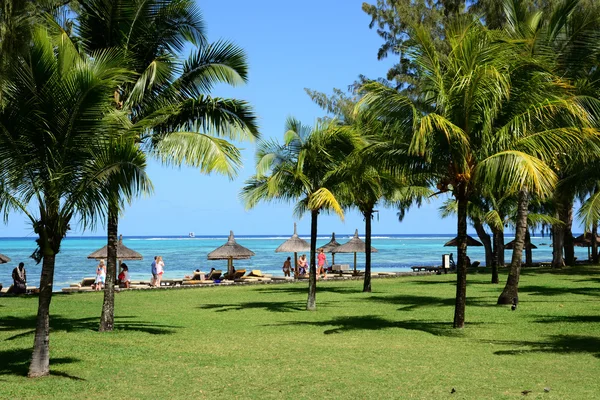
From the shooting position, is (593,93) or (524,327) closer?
(524,327)

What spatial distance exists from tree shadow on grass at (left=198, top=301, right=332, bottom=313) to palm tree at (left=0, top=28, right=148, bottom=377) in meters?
9.04

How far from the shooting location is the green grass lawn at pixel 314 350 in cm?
818

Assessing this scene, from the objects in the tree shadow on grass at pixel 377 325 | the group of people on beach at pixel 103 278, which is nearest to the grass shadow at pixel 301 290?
the group of people on beach at pixel 103 278

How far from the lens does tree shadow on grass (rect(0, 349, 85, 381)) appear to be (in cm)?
914

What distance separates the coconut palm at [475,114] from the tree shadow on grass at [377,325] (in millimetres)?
570

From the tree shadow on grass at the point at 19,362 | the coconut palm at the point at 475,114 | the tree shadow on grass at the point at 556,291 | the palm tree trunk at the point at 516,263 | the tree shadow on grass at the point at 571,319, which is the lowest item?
the tree shadow on grass at the point at 19,362

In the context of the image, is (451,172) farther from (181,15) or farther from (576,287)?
(576,287)

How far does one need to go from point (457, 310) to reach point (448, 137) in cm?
362

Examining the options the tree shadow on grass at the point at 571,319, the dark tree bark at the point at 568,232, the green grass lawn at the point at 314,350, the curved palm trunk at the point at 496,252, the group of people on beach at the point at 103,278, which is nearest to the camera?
the green grass lawn at the point at 314,350

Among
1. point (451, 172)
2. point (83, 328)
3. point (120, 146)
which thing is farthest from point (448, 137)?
point (83, 328)

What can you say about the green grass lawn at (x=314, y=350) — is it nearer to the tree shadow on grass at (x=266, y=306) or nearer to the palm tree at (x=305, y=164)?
the tree shadow on grass at (x=266, y=306)

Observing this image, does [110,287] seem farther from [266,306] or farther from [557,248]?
[557,248]

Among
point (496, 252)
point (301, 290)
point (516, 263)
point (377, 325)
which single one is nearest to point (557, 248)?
point (496, 252)

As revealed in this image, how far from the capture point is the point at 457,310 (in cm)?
1352
